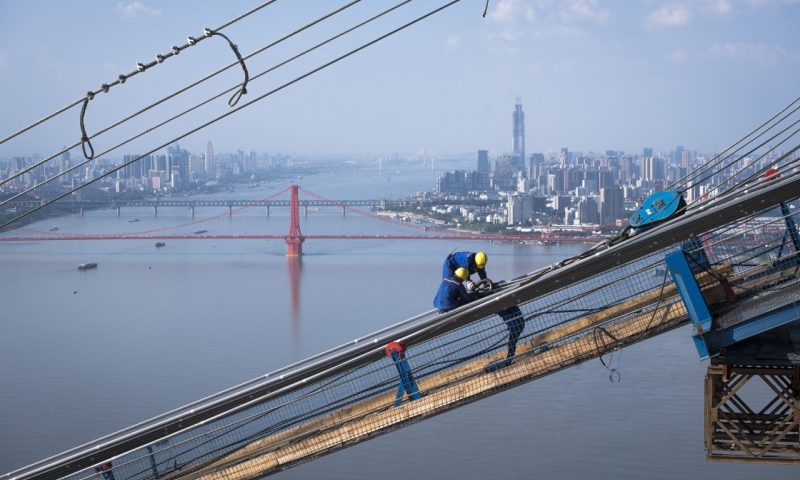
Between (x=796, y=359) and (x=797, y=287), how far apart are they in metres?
0.15

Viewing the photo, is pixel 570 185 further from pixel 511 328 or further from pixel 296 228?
pixel 511 328

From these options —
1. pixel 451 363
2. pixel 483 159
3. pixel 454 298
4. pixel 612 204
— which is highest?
pixel 483 159

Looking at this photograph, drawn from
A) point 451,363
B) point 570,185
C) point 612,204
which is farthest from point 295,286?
point 570,185

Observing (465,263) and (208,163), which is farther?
(208,163)

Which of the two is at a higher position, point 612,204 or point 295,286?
point 612,204

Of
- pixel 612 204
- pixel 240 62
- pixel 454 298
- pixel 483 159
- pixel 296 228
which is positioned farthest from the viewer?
pixel 483 159

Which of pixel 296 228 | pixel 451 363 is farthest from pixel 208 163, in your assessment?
pixel 451 363

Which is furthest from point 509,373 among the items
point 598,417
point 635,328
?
point 598,417

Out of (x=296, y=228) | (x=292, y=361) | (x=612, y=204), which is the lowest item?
(x=292, y=361)

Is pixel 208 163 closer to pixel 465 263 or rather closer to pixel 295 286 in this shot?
pixel 295 286

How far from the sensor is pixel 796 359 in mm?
1734

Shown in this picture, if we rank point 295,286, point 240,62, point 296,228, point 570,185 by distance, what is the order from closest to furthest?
point 240,62 → point 295,286 → point 296,228 → point 570,185

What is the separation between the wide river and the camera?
508cm

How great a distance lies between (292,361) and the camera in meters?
7.30
